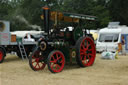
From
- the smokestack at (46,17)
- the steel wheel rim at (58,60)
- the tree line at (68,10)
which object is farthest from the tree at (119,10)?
the smokestack at (46,17)

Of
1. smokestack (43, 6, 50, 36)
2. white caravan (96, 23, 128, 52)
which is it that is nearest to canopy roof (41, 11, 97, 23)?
smokestack (43, 6, 50, 36)

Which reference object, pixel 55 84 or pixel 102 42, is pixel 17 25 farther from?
pixel 55 84

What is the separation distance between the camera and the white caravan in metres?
15.7

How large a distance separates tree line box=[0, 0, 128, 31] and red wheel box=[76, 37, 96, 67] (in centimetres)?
1902

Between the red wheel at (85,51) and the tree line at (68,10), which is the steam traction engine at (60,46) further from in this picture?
the tree line at (68,10)

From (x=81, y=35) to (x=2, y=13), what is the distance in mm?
35909

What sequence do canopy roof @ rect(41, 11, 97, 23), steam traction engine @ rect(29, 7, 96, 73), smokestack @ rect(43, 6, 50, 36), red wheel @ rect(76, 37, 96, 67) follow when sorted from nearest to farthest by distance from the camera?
smokestack @ rect(43, 6, 50, 36) < steam traction engine @ rect(29, 7, 96, 73) < canopy roof @ rect(41, 11, 97, 23) < red wheel @ rect(76, 37, 96, 67)

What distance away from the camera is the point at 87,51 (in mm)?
9164

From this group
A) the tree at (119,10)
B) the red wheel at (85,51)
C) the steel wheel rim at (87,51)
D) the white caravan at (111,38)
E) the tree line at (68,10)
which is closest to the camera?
the red wheel at (85,51)

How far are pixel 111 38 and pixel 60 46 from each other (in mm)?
8857

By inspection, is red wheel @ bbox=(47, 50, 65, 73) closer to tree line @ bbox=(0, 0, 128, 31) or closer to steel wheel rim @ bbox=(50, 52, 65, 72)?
steel wheel rim @ bbox=(50, 52, 65, 72)

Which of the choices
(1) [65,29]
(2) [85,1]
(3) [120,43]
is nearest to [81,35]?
(1) [65,29]

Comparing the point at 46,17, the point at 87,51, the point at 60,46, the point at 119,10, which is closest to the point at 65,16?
the point at 46,17

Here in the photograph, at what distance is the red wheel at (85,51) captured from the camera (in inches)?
329
